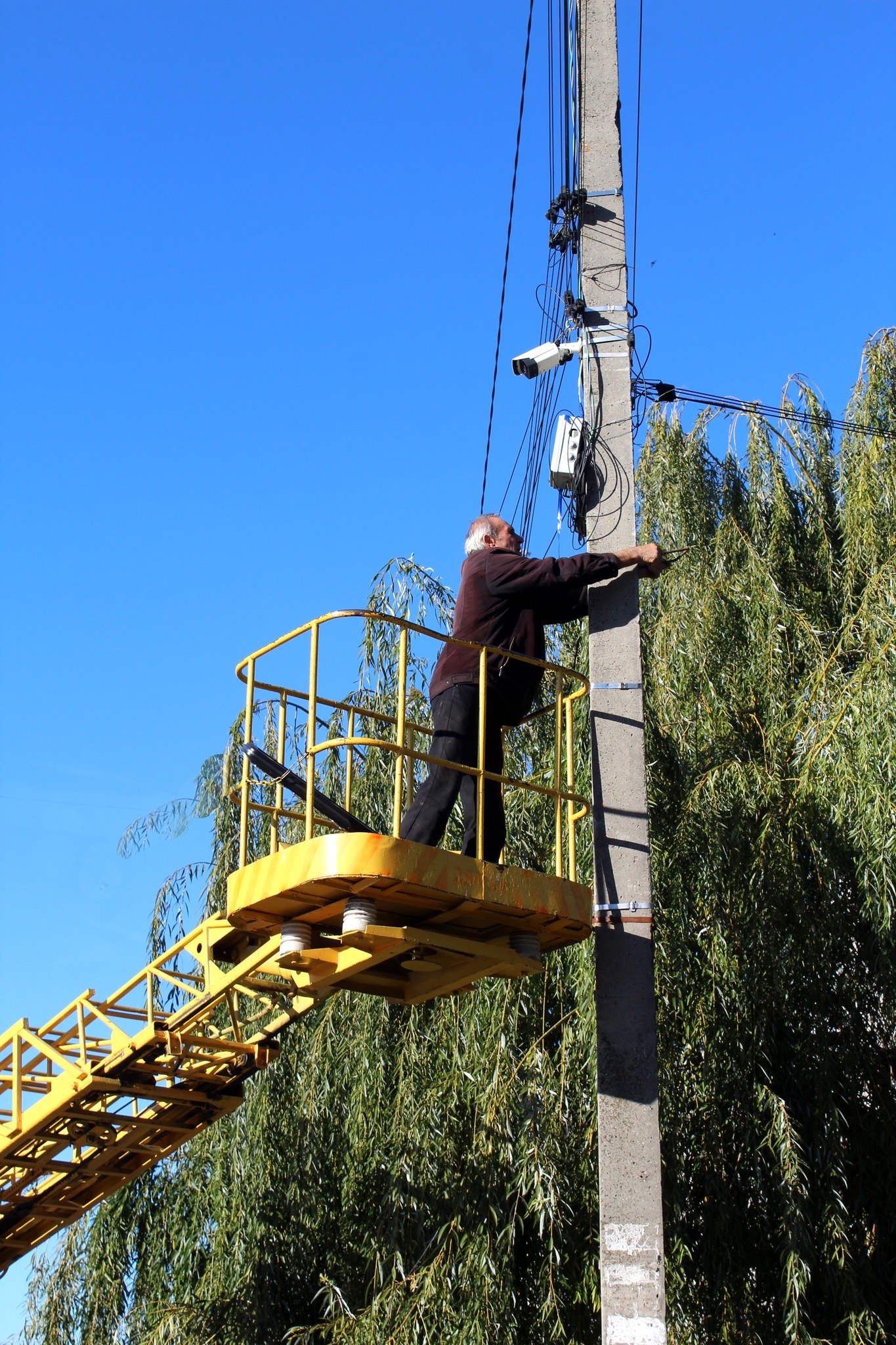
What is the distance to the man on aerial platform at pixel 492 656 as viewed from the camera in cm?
685

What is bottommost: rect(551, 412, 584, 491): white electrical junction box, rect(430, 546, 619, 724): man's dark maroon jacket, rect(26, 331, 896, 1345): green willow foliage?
rect(26, 331, 896, 1345): green willow foliage

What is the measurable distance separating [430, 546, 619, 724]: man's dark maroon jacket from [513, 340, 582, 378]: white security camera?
3.10 feet

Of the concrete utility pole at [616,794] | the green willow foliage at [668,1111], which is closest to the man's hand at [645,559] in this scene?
the concrete utility pole at [616,794]

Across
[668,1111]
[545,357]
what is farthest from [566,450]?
[668,1111]

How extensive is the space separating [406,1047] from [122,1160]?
183 cm

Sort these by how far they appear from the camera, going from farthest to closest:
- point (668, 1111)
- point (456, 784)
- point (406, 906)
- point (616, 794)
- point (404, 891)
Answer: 1. point (668, 1111)
2. point (456, 784)
3. point (616, 794)
4. point (406, 906)
5. point (404, 891)

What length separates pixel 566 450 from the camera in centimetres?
720

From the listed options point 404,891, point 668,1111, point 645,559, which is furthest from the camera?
point 668,1111

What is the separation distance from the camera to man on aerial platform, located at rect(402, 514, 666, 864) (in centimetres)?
685

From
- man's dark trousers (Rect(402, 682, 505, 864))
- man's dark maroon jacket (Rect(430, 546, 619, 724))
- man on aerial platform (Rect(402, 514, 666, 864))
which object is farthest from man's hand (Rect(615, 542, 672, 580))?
man's dark trousers (Rect(402, 682, 505, 864))

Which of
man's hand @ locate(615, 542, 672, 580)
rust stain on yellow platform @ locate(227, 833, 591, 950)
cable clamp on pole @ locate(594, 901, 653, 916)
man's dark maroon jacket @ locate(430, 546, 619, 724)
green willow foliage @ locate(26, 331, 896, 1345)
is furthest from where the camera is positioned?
green willow foliage @ locate(26, 331, 896, 1345)

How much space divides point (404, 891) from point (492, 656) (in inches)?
55.6

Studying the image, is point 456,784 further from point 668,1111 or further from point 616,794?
point 668,1111

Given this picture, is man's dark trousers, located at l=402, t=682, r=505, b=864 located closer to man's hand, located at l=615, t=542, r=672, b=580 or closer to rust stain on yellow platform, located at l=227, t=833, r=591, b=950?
rust stain on yellow platform, located at l=227, t=833, r=591, b=950
